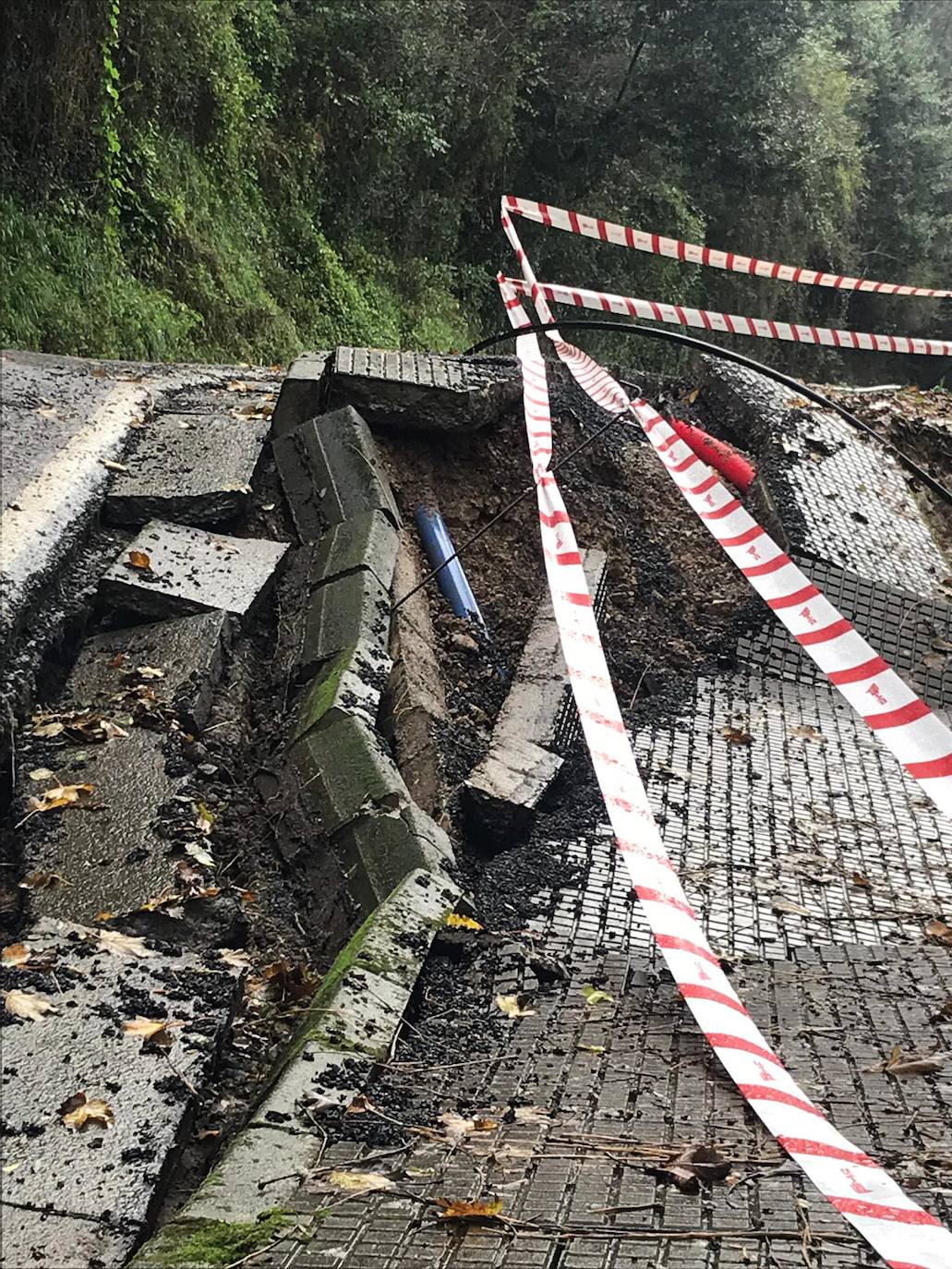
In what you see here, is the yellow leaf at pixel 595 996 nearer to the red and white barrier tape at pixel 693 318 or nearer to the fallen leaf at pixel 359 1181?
the fallen leaf at pixel 359 1181

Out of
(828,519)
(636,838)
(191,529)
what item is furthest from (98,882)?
(828,519)

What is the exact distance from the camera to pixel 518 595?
5910mm

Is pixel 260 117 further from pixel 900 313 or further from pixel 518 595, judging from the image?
pixel 900 313

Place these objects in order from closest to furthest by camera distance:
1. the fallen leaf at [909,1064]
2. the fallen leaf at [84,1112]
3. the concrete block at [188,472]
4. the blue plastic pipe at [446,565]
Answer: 1. the fallen leaf at [84,1112]
2. the fallen leaf at [909,1064]
3. the concrete block at [188,472]
4. the blue plastic pipe at [446,565]

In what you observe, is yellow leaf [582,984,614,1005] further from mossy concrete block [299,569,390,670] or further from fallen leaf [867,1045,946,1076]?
mossy concrete block [299,569,390,670]

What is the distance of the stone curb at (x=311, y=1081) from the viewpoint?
213cm

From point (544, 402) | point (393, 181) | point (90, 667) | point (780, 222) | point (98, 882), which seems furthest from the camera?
point (780, 222)

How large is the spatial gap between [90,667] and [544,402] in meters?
2.76

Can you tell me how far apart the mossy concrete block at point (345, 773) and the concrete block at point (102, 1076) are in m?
0.93

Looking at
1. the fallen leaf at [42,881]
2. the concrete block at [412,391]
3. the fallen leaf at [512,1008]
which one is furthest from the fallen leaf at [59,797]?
the concrete block at [412,391]

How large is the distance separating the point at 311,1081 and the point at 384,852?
1.11 metres

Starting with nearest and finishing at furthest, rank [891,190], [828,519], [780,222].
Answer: [828,519] → [780,222] → [891,190]

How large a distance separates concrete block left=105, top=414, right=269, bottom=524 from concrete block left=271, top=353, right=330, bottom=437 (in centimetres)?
11

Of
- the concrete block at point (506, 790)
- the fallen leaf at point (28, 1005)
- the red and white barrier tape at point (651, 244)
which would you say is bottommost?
the fallen leaf at point (28, 1005)
